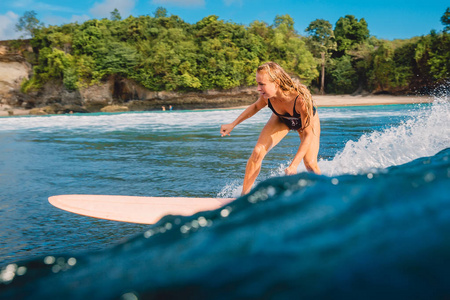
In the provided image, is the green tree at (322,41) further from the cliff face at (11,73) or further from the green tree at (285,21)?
the cliff face at (11,73)

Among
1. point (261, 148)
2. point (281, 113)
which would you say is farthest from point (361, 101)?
point (261, 148)

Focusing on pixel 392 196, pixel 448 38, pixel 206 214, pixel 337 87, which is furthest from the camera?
pixel 337 87

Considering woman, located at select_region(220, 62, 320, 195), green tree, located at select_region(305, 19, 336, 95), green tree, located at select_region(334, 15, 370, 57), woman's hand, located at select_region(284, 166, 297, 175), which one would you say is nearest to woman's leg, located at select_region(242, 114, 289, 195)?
woman, located at select_region(220, 62, 320, 195)

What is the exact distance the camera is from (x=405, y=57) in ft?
124

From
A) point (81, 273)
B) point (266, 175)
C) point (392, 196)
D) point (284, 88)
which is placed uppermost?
point (284, 88)

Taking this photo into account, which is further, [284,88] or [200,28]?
[200,28]

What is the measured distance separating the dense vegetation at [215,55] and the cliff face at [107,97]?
0.89 meters

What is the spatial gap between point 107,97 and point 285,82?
129 ft

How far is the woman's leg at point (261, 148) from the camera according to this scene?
3510mm

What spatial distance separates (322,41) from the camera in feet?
152

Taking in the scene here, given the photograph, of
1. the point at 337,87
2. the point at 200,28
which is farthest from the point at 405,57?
the point at 200,28

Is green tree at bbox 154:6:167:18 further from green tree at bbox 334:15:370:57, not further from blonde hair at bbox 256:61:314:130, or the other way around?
blonde hair at bbox 256:61:314:130

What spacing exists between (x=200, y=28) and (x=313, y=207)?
1910 inches

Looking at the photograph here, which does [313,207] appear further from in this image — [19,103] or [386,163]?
[19,103]
